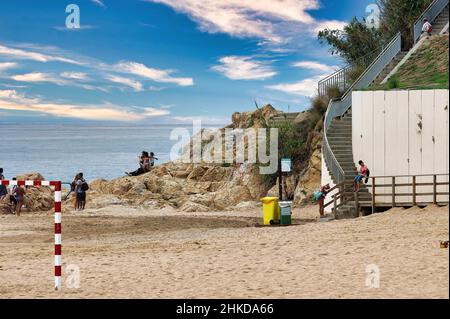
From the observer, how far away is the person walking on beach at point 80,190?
36.7 metres

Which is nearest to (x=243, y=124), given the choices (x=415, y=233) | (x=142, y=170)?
(x=142, y=170)

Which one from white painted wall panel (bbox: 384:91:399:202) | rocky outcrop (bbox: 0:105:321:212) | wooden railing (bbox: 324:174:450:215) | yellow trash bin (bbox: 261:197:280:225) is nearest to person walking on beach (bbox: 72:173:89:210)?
rocky outcrop (bbox: 0:105:321:212)

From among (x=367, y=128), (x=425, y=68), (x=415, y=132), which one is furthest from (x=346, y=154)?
(x=425, y=68)

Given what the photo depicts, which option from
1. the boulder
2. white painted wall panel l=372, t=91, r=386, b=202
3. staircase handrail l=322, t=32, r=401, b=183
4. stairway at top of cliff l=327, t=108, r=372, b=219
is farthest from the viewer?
the boulder

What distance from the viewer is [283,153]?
45.7 metres

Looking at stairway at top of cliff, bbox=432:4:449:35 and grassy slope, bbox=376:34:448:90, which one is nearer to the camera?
grassy slope, bbox=376:34:448:90

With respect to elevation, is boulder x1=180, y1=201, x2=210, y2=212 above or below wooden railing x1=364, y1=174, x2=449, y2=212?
below

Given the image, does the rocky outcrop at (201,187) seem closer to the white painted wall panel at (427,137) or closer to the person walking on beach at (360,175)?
the person walking on beach at (360,175)

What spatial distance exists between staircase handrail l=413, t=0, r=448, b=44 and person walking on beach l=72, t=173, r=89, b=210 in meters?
19.5

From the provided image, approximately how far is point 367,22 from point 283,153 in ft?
37.0

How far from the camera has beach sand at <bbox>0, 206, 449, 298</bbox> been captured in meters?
14.0

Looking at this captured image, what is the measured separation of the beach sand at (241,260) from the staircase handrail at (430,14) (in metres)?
18.8

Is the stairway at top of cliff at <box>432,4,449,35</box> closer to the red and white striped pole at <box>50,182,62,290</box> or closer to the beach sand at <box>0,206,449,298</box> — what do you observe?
the beach sand at <box>0,206,449,298</box>
